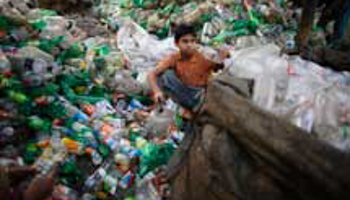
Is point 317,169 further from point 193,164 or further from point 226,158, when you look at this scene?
point 193,164

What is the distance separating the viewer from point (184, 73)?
3.24 meters

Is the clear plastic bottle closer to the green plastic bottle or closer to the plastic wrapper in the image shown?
the green plastic bottle

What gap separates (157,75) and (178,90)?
0.27 meters

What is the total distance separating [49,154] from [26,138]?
0.28 metres

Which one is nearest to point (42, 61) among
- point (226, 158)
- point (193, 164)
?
point (193, 164)


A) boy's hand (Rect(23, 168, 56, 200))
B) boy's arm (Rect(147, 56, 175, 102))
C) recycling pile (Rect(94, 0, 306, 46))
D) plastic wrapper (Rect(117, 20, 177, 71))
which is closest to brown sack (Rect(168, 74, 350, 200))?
boy's hand (Rect(23, 168, 56, 200))

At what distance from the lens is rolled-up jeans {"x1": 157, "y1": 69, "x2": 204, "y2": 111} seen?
3.15 metres

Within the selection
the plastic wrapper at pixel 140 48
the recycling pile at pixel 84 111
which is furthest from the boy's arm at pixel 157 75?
the plastic wrapper at pixel 140 48

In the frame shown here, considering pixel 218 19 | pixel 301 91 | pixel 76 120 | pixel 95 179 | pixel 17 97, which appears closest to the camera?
pixel 301 91

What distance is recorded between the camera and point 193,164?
1884 millimetres

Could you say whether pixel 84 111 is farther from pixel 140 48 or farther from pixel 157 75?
pixel 140 48

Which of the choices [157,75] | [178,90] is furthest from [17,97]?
[178,90]

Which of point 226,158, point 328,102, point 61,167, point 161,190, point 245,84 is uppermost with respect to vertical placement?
point 245,84

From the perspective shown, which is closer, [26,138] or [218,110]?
[218,110]
